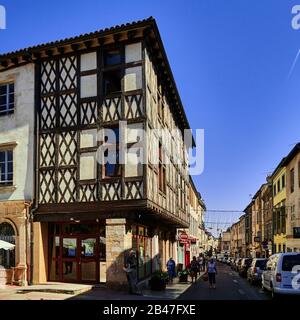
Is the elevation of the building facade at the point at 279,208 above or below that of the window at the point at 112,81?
below

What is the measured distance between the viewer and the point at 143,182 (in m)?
17.6

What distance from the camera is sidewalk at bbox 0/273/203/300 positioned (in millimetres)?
15903

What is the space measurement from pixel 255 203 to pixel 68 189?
5764cm

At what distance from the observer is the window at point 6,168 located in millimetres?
20250

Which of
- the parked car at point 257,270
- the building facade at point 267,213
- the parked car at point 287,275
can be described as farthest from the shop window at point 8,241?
the building facade at point 267,213

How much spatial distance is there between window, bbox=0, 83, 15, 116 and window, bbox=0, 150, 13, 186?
188cm

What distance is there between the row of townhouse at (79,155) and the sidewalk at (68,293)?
0.77 metres

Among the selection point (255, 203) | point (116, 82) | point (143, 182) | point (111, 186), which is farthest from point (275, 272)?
point (255, 203)

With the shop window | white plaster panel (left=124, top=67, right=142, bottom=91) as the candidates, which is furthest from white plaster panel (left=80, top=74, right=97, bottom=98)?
the shop window

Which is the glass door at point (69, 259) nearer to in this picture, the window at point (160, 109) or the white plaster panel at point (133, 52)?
the window at point (160, 109)

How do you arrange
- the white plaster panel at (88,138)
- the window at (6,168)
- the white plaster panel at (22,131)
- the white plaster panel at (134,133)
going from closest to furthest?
1. the white plaster panel at (134,133)
2. the white plaster panel at (88,138)
3. the white plaster panel at (22,131)
4. the window at (6,168)

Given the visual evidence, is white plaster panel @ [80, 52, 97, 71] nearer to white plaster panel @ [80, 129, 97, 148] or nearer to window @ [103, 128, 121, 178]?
white plaster panel @ [80, 129, 97, 148]

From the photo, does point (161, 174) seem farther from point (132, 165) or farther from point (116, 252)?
point (116, 252)
